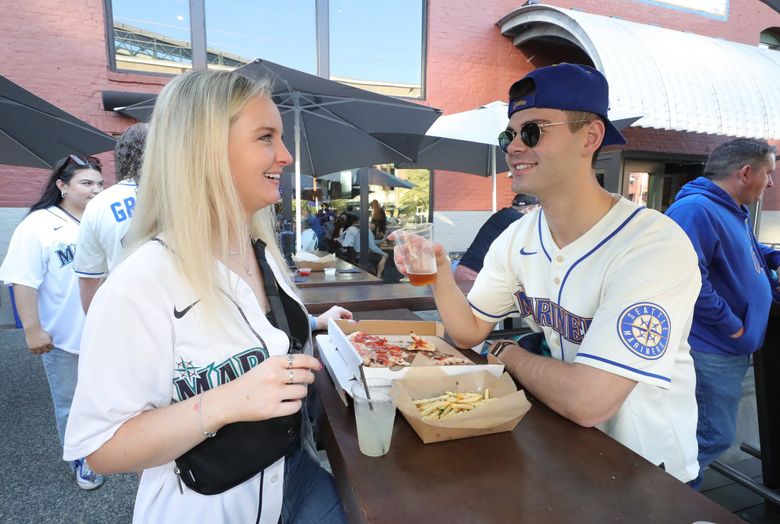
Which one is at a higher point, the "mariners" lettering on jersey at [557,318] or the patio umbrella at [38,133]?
the patio umbrella at [38,133]

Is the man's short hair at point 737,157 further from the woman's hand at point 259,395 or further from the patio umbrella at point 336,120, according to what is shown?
the woman's hand at point 259,395

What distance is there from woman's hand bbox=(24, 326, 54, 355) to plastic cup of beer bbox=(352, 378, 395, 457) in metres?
2.63

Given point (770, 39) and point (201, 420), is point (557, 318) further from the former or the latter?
point (770, 39)

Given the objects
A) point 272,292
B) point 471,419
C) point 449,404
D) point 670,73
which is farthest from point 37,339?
point 670,73

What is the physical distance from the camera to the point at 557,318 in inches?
62.5

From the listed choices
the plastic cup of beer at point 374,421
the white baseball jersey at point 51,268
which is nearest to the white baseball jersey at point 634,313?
the plastic cup of beer at point 374,421

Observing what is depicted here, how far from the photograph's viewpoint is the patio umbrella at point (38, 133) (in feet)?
12.5

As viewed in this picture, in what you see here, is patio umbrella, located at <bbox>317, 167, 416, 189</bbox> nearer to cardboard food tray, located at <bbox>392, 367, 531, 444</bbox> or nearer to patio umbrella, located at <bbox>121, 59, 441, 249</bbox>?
patio umbrella, located at <bbox>121, 59, 441, 249</bbox>

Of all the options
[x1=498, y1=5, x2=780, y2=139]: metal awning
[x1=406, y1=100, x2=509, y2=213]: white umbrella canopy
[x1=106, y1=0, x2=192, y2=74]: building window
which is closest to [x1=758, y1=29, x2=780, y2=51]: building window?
[x1=498, y1=5, x2=780, y2=139]: metal awning

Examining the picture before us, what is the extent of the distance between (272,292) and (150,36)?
23.2 ft

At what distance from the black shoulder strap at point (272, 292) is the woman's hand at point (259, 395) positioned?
310mm

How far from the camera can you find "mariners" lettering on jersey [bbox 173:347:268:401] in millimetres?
1092

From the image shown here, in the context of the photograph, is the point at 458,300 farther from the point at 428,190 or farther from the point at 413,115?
the point at 428,190

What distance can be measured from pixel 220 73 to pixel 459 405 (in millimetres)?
1223
